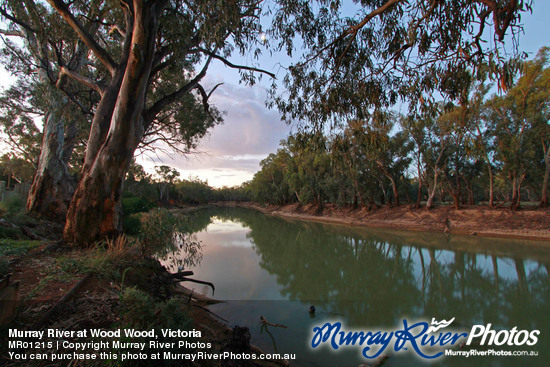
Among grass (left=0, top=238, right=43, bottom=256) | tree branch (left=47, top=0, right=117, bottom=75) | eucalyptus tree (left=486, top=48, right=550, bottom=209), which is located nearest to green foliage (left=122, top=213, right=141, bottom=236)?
grass (left=0, top=238, right=43, bottom=256)

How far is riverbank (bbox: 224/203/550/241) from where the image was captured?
496 inches

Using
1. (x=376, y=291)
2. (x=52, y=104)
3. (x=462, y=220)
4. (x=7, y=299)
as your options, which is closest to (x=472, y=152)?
(x=376, y=291)

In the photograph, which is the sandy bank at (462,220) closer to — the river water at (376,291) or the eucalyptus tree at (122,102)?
the river water at (376,291)

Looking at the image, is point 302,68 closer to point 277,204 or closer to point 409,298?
point 409,298

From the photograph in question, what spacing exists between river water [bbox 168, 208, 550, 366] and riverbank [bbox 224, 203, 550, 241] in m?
2.07

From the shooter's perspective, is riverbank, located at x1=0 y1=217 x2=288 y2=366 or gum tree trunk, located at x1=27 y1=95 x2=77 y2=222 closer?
riverbank, located at x1=0 y1=217 x2=288 y2=366

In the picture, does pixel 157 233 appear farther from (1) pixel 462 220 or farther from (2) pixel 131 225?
(1) pixel 462 220

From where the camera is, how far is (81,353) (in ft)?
5.44

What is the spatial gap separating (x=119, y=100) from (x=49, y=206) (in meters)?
5.32
